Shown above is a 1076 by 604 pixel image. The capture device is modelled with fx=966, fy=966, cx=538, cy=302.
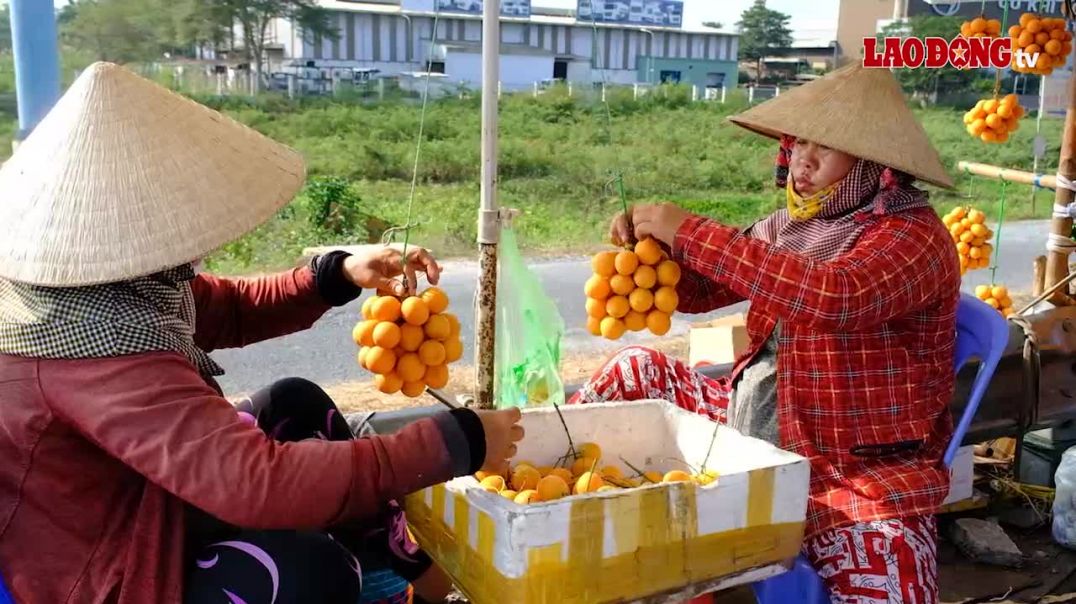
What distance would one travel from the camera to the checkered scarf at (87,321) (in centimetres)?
143

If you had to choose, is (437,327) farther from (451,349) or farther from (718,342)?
(718,342)

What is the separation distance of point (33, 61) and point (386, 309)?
Answer: 1.75 meters

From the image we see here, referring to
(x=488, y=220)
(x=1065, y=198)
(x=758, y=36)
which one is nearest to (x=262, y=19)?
(x=758, y=36)

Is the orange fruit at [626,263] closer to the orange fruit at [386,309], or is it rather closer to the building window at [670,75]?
the orange fruit at [386,309]

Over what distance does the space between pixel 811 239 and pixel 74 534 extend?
5.16 feet

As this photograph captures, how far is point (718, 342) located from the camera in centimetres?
400

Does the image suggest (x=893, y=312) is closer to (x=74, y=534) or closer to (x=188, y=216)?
(x=188, y=216)

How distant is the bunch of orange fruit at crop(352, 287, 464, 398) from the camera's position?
6.15ft

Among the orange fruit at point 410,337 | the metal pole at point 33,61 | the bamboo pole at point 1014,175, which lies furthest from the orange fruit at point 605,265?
the bamboo pole at point 1014,175

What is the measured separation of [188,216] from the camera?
1537 mm

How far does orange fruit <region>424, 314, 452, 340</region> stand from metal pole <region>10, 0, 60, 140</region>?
1710mm

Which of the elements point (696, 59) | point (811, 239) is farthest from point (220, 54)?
point (811, 239)

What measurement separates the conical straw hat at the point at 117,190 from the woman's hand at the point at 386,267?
17.5 inches

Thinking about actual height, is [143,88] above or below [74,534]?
above
